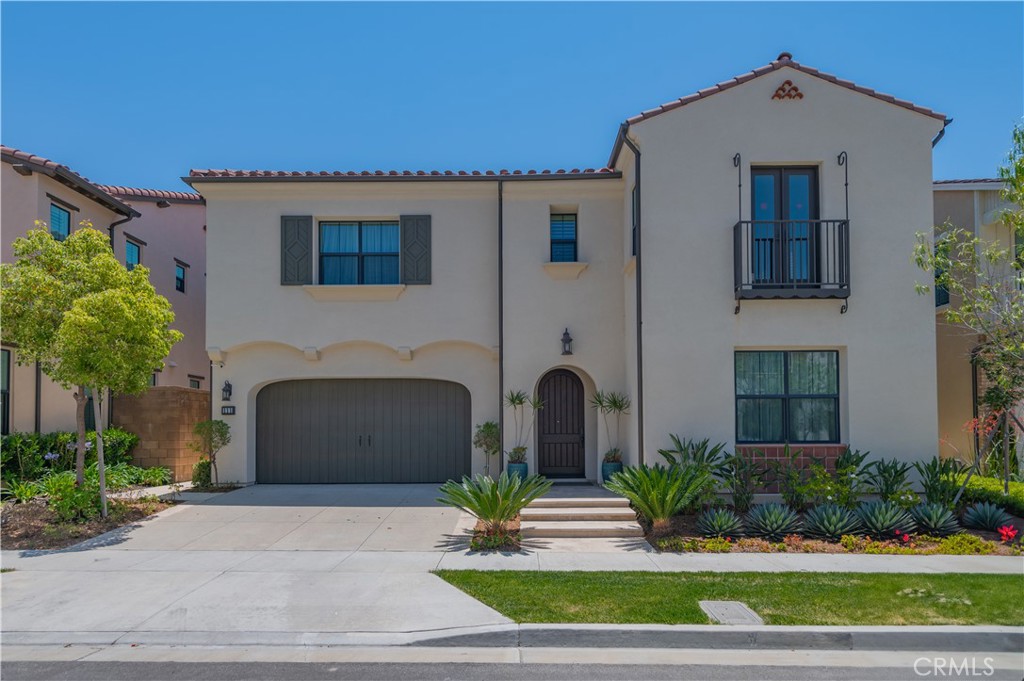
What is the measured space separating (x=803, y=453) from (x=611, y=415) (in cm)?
350

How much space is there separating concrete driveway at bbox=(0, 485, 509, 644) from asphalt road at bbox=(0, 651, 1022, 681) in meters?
0.53

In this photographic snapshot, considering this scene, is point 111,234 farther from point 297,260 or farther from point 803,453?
point 803,453

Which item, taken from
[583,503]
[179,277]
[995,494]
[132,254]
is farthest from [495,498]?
[179,277]

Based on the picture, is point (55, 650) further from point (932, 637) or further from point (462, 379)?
point (462, 379)

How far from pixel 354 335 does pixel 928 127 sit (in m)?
10.6

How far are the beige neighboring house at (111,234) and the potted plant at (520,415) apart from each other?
9425 mm

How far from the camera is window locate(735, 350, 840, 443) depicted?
1115cm

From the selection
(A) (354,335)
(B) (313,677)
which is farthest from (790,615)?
(A) (354,335)

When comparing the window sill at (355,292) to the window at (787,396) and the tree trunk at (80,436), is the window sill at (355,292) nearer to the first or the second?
the tree trunk at (80,436)

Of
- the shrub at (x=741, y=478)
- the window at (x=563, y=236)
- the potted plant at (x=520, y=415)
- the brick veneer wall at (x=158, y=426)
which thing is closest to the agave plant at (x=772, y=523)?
the shrub at (x=741, y=478)

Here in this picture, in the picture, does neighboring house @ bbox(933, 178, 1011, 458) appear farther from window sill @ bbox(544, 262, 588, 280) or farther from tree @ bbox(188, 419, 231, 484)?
tree @ bbox(188, 419, 231, 484)

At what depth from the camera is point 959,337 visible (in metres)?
14.3

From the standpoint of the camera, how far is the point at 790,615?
21.0 feet

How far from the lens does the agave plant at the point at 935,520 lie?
385 inches
